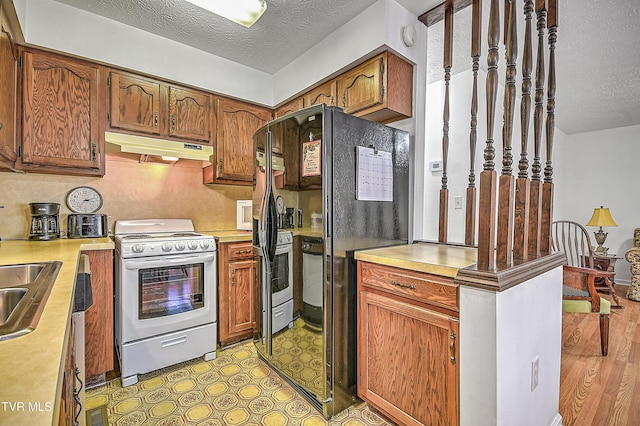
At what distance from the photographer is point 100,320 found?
1981 mm

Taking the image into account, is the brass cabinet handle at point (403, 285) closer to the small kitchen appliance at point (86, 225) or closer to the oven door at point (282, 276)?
the oven door at point (282, 276)

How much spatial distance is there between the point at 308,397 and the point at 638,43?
3.86m

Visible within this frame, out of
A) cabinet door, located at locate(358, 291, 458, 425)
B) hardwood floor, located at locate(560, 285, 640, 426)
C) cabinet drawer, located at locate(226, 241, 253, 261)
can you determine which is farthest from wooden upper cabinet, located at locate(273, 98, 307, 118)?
hardwood floor, located at locate(560, 285, 640, 426)

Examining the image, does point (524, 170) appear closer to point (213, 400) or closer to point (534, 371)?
point (534, 371)

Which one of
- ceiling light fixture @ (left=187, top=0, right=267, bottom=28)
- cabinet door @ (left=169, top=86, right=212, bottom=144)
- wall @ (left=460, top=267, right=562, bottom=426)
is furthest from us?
cabinet door @ (left=169, top=86, right=212, bottom=144)

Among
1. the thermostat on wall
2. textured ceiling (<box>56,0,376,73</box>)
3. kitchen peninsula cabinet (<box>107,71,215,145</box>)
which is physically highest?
textured ceiling (<box>56,0,376,73</box>)

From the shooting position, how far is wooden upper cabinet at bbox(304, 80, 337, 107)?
2.47 metres

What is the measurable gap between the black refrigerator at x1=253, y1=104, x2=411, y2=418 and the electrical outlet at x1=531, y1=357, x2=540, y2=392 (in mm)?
858

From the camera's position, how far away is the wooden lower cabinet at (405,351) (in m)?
1.31

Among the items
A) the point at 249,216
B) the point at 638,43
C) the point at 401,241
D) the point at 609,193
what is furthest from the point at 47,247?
the point at 609,193

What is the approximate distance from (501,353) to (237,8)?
2.27m

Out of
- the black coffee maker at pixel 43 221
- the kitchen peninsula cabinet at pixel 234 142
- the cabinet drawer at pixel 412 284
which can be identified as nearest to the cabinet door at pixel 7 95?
the black coffee maker at pixel 43 221

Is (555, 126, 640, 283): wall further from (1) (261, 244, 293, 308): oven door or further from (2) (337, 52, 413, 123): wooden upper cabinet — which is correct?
(1) (261, 244, 293, 308): oven door

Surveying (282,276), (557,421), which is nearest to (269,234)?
(282,276)
